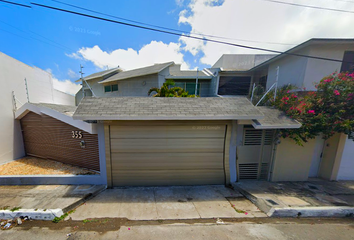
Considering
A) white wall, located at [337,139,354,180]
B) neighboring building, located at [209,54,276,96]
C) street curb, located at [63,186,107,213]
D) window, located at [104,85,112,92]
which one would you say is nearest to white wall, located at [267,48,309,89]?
neighboring building, located at [209,54,276,96]

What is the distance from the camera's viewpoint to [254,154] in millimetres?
4684

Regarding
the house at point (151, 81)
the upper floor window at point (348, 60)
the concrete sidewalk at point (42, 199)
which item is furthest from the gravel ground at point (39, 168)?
the upper floor window at point (348, 60)

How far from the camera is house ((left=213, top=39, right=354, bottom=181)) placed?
4578 mm

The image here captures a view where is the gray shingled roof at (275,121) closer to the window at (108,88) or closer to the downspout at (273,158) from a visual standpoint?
the downspout at (273,158)

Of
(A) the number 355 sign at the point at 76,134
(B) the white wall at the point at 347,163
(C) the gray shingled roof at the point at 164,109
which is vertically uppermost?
(C) the gray shingled roof at the point at 164,109

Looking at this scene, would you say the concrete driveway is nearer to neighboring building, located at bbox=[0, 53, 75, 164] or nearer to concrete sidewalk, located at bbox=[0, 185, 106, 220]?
concrete sidewalk, located at bbox=[0, 185, 106, 220]

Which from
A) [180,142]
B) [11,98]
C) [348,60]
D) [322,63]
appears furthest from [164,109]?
[348,60]

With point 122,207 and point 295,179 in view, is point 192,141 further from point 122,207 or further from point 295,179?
point 295,179

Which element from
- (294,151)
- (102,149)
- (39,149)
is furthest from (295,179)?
(39,149)

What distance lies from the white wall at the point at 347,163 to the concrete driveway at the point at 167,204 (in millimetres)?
4493

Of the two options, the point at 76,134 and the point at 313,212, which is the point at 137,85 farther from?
the point at 313,212

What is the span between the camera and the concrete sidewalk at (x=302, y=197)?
3.20 meters

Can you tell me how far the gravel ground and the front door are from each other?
19.4ft

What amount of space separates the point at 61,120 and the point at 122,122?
3.09 meters
